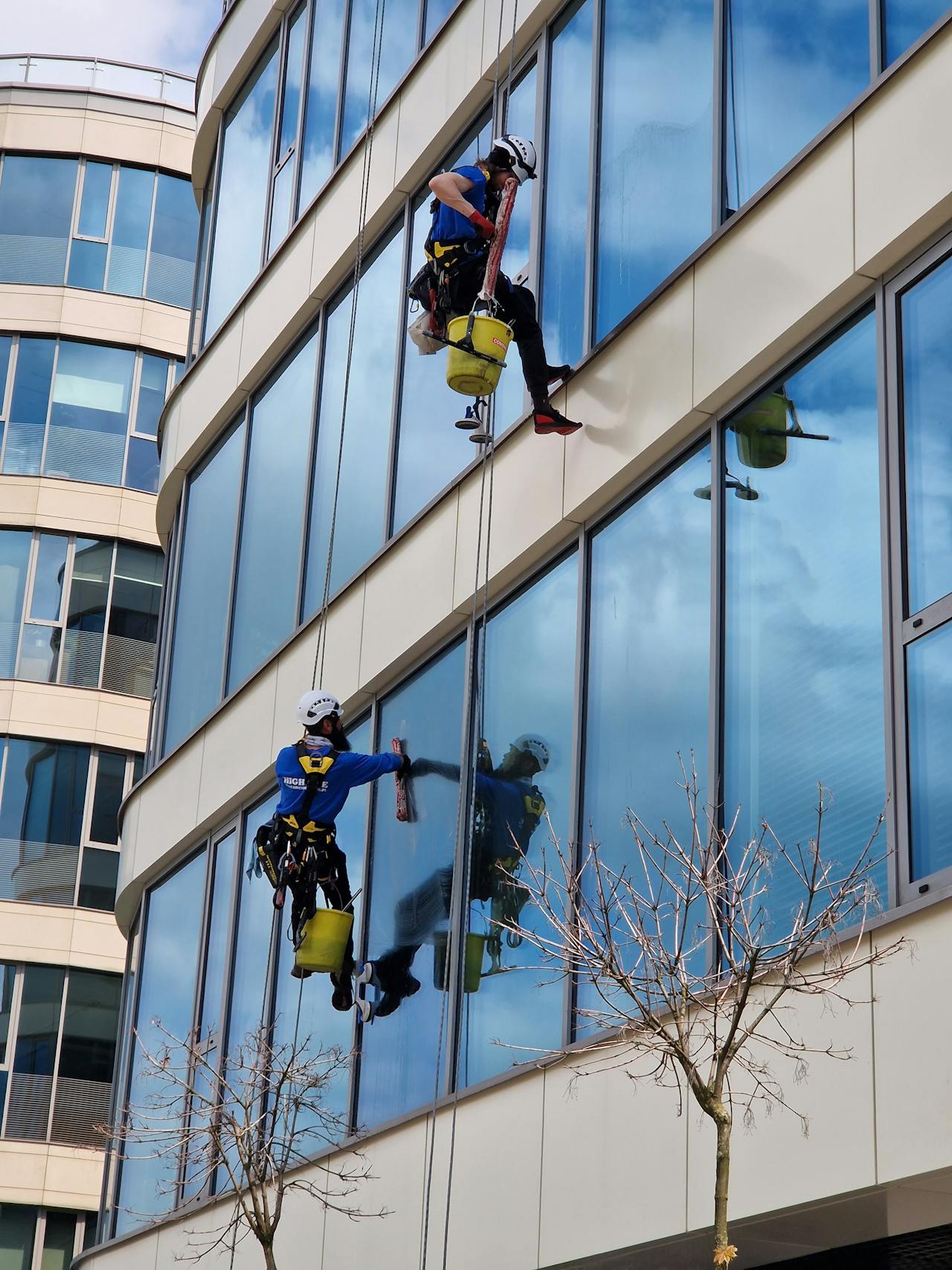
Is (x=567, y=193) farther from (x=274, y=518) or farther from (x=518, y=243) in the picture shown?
(x=274, y=518)

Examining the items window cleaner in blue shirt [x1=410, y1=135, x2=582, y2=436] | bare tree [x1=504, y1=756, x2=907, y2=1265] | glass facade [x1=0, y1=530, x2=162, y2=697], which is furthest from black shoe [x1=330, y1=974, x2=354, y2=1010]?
glass facade [x1=0, y1=530, x2=162, y2=697]

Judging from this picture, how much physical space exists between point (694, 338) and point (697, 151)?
4.31 ft

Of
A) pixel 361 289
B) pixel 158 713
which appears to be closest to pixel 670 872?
pixel 361 289

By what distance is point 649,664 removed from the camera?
36.8 feet

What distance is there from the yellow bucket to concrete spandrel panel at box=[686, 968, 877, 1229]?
4551mm

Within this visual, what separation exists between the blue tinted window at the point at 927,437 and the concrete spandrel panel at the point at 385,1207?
532 centimetres

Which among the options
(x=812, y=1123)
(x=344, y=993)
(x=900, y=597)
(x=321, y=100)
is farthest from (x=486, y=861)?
(x=321, y=100)

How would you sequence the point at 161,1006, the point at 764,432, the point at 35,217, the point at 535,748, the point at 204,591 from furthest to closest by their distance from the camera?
the point at 35,217 → the point at 204,591 → the point at 161,1006 → the point at 535,748 → the point at 764,432

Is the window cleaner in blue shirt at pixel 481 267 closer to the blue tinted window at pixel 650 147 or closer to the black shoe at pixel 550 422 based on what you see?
the black shoe at pixel 550 422

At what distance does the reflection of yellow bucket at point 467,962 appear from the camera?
12406mm

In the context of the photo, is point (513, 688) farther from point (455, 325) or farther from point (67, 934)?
point (67, 934)

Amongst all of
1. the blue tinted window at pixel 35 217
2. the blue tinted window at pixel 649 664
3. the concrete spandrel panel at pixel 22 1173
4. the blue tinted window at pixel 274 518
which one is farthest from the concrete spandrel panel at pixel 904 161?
the blue tinted window at pixel 35 217

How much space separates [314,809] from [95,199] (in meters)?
21.5

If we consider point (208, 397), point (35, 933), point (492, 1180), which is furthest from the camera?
point (35, 933)
